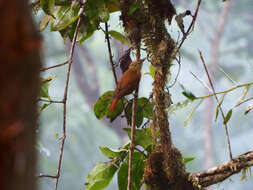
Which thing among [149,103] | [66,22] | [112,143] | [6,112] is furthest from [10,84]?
[112,143]

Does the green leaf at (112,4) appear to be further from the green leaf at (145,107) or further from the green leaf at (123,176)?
the green leaf at (123,176)

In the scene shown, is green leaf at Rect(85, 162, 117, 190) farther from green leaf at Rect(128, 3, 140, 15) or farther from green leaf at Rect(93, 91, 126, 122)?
green leaf at Rect(128, 3, 140, 15)

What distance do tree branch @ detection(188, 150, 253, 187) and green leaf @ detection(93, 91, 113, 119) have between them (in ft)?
1.28

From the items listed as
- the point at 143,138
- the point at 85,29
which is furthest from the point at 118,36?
the point at 143,138

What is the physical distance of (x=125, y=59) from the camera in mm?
1110

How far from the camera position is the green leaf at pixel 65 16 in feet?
3.41

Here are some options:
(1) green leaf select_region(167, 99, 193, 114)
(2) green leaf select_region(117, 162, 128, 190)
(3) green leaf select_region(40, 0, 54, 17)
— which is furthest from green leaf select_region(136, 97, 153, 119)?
(3) green leaf select_region(40, 0, 54, 17)

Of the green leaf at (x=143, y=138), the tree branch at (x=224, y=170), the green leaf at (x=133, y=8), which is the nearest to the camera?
the tree branch at (x=224, y=170)

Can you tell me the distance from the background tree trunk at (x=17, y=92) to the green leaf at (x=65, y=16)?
2.54 ft

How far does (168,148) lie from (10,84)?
2.65ft

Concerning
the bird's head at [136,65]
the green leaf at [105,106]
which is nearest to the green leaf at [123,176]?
the green leaf at [105,106]

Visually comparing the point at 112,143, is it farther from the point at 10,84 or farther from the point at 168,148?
the point at 10,84

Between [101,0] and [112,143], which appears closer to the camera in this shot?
[101,0]

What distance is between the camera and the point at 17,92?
270 millimetres
